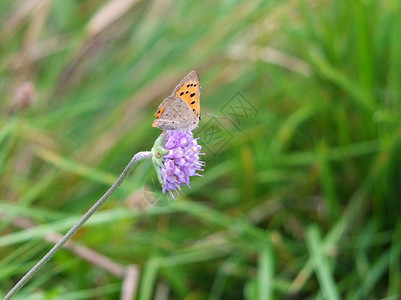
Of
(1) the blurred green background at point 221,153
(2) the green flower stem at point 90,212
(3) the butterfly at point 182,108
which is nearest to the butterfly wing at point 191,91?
(3) the butterfly at point 182,108

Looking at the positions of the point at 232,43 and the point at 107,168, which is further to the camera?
the point at 232,43

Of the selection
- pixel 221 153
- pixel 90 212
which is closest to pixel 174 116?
pixel 90 212

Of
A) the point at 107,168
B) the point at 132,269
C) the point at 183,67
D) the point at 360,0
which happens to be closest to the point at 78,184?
the point at 107,168

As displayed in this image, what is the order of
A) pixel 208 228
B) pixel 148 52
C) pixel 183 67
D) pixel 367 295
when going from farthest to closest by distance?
pixel 148 52
pixel 183 67
pixel 208 228
pixel 367 295

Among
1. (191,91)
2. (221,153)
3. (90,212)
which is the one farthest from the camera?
(221,153)

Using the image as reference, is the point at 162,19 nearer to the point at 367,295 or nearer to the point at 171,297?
the point at 171,297

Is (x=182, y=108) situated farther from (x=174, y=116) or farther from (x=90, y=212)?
(x=90, y=212)
